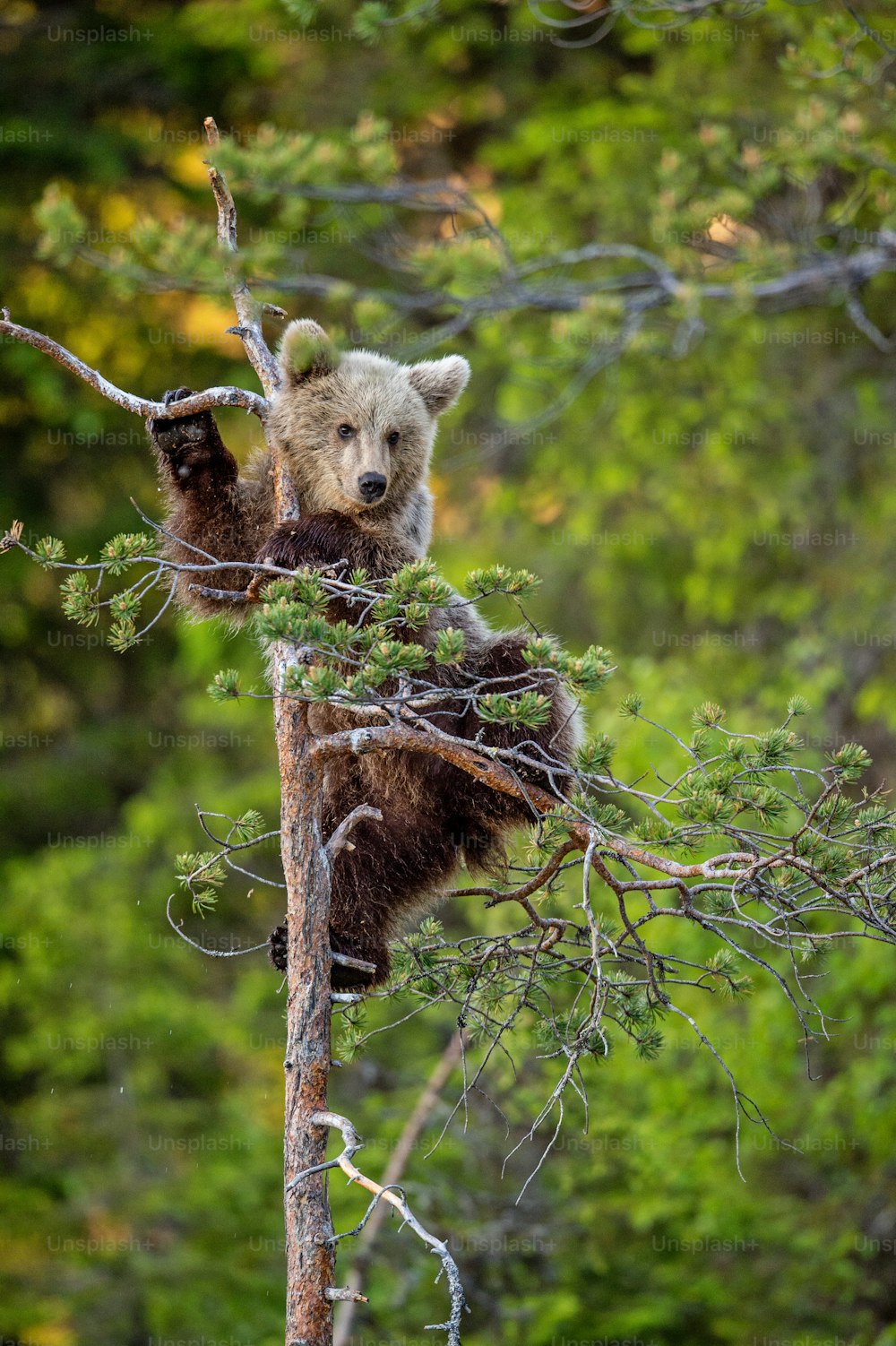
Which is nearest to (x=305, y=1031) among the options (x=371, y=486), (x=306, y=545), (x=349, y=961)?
(x=349, y=961)

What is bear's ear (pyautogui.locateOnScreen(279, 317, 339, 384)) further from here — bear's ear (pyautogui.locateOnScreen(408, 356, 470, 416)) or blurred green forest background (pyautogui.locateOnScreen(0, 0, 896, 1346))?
blurred green forest background (pyautogui.locateOnScreen(0, 0, 896, 1346))

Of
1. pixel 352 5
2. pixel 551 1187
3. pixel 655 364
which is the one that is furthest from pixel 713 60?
pixel 551 1187

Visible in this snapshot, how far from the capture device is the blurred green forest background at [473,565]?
782cm

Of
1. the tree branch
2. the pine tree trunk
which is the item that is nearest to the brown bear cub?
the tree branch

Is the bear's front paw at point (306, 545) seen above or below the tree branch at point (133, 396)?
below

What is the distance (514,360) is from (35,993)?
19.4 ft

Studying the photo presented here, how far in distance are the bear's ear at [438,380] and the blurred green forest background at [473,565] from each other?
795 mm

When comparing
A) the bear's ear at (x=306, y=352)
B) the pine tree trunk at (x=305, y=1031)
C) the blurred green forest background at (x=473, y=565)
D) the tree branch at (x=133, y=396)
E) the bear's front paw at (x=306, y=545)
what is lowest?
the blurred green forest background at (x=473, y=565)

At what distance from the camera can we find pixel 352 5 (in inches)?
499

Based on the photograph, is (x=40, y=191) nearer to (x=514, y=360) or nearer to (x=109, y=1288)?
(x=514, y=360)

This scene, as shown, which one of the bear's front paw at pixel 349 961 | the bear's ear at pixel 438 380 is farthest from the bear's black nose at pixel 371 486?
the bear's front paw at pixel 349 961

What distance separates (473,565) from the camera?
1214 cm

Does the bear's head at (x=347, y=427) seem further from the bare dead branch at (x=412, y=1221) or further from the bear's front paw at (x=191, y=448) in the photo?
the bare dead branch at (x=412, y=1221)

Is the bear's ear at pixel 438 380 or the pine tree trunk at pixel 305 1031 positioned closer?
the pine tree trunk at pixel 305 1031
